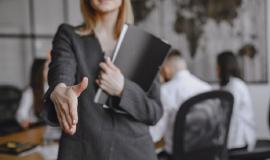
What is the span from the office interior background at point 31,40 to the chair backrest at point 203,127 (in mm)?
2318

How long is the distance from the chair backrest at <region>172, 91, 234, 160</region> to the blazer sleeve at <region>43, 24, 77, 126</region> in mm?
818

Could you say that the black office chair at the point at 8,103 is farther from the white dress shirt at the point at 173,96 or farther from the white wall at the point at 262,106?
the white wall at the point at 262,106

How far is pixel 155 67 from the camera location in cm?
91

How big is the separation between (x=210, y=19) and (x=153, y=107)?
134 inches

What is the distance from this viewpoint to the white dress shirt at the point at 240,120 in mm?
2758

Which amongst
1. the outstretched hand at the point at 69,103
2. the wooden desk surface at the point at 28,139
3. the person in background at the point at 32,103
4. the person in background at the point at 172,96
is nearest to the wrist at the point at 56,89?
the outstretched hand at the point at 69,103

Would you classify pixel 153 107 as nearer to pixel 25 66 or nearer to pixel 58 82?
pixel 58 82

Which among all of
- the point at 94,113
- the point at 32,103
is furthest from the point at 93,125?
the point at 32,103

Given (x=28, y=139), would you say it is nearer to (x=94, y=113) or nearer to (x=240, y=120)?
(x=94, y=113)

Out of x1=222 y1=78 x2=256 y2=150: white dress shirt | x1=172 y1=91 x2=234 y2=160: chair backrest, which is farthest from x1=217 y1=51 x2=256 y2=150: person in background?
x1=172 y1=91 x2=234 y2=160: chair backrest

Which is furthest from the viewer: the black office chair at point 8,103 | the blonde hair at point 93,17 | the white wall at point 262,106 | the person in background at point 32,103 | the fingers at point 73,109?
the white wall at point 262,106

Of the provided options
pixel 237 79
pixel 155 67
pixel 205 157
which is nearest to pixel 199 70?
pixel 237 79

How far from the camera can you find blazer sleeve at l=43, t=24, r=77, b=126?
0.79 meters

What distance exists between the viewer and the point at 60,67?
2.68 feet
